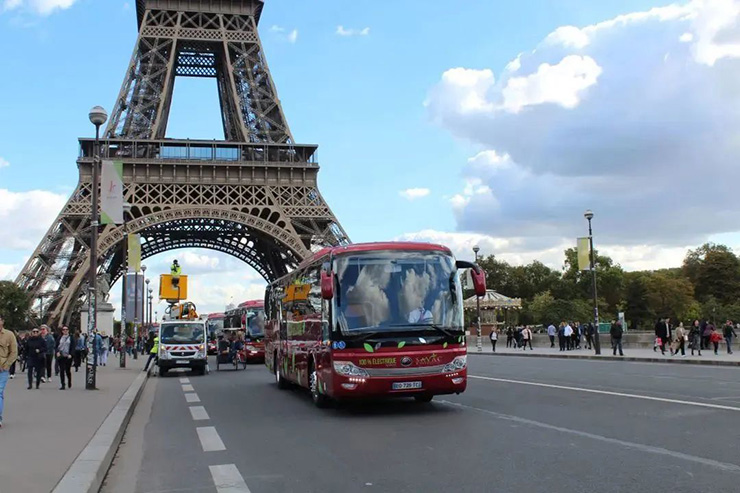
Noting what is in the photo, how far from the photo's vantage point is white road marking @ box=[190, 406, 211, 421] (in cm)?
1266

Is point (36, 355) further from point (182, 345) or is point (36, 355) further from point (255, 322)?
point (255, 322)

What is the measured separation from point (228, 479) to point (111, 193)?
528 inches

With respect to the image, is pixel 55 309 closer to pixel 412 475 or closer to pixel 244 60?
pixel 244 60

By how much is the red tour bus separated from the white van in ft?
49.9

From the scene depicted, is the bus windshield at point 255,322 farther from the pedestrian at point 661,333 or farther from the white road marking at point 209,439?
the white road marking at point 209,439

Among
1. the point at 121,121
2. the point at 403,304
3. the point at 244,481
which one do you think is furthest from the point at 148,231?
the point at 244,481

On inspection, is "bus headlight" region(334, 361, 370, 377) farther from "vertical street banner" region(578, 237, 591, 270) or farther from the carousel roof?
the carousel roof

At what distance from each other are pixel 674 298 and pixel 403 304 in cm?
8609

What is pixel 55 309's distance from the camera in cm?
4428

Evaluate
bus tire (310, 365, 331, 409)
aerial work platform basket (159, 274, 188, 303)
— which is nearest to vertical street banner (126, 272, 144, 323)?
aerial work platform basket (159, 274, 188, 303)

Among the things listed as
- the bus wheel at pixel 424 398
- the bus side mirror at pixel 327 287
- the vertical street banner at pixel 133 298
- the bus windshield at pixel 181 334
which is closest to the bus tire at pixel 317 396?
the bus wheel at pixel 424 398

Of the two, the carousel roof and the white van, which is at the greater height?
the carousel roof

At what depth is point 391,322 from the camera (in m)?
11.9

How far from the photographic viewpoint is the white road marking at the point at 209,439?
362 inches
